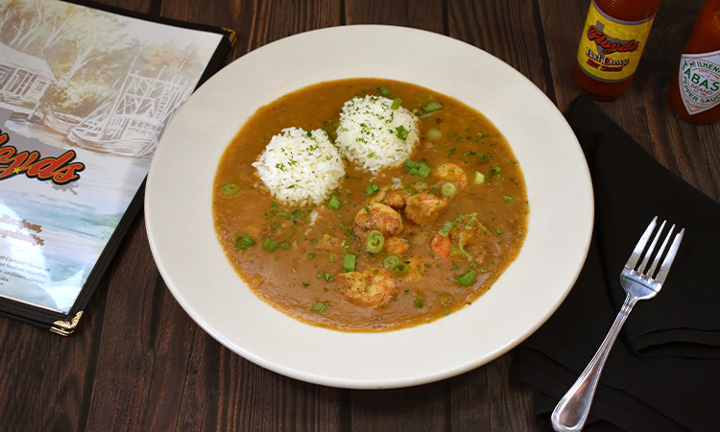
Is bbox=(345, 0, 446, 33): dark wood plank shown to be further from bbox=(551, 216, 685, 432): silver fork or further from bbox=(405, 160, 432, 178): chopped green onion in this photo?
bbox=(551, 216, 685, 432): silver fork

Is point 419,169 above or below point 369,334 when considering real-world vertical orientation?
above

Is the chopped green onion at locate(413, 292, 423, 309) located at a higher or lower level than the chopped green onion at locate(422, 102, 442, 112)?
lower

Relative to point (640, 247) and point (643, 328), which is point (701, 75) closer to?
point (640, 247)

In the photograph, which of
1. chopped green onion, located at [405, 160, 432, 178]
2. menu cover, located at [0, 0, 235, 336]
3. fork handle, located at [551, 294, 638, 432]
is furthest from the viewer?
chopped green onion, located at [405, 160, 432, 178]

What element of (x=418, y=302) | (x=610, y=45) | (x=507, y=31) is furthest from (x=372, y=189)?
(x=507, y=31)

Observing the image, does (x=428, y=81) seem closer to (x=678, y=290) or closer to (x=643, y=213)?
(x=643, y=213)

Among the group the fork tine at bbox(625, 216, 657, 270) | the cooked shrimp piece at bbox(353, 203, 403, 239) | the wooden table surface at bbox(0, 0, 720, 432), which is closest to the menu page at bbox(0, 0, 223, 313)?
the wooden table surface at bbox(0, 0, 720, 432)

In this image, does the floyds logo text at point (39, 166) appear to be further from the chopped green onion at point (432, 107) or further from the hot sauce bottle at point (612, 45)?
the hot sauce bottle at point (612, 45)

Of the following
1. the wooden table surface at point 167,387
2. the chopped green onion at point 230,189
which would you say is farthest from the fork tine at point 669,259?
the chopped green onion at point 230,189
